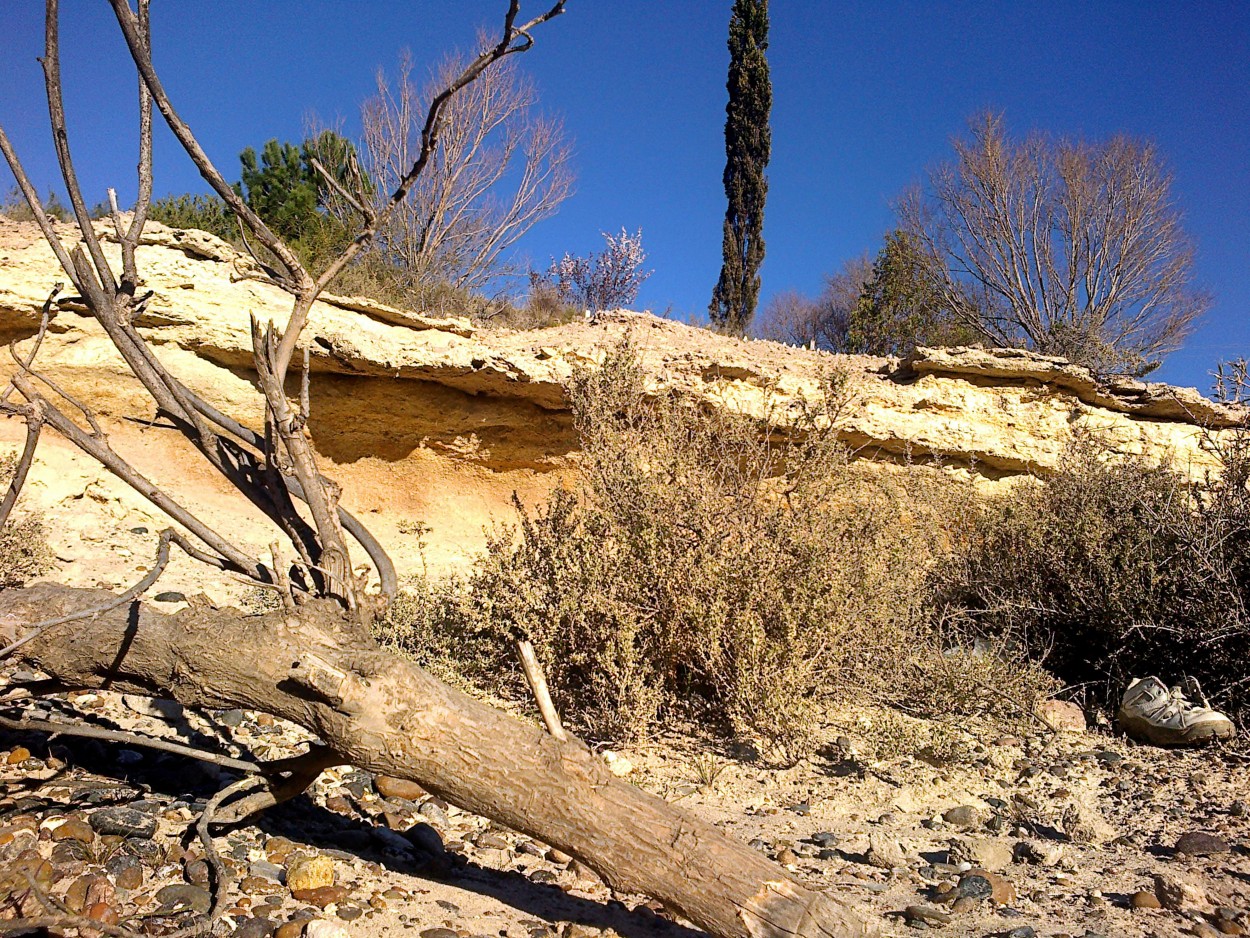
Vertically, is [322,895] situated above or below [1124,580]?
below

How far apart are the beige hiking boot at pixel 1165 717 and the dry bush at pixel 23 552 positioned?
236 inches

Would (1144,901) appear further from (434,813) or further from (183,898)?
(183,898)

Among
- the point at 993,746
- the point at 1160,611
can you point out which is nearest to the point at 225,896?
the point at 993,746

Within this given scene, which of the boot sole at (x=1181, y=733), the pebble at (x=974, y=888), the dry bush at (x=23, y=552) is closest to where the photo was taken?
the pebble at (x=974, y=888)

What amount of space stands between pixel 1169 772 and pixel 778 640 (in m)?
1.99

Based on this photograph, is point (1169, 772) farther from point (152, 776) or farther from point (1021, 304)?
point (1021, 304)

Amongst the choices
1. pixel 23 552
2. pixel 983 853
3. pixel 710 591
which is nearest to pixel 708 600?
pixel 710 591

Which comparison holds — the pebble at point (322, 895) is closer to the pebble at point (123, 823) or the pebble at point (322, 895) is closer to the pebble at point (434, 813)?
the pebble at point (123, 823)

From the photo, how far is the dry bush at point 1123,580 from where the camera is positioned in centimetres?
476

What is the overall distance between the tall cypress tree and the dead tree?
51.0 feet

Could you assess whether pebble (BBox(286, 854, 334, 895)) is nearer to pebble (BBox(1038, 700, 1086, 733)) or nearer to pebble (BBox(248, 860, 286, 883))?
pebble (BBox(248, 860, 286, 883))

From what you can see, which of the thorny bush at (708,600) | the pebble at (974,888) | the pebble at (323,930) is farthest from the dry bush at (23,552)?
the pebble at (974,888)

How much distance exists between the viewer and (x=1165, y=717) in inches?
172

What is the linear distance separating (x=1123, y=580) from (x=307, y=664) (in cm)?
490
